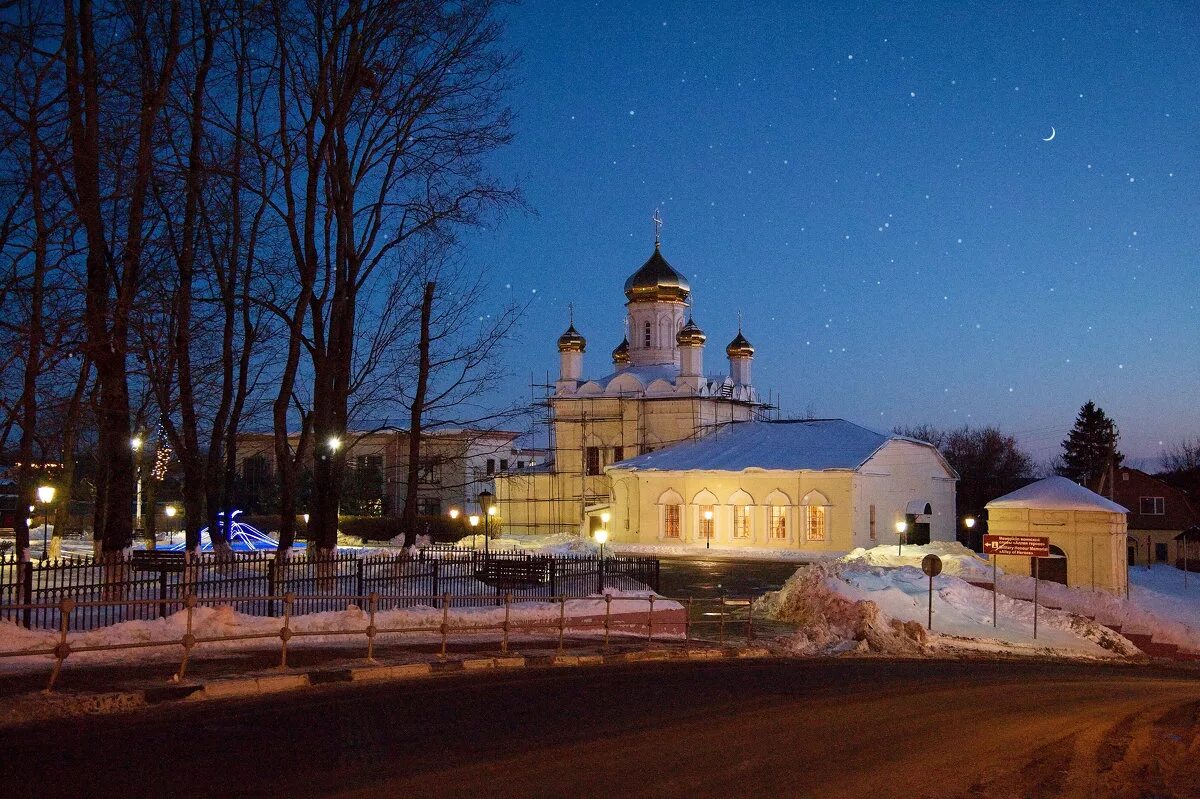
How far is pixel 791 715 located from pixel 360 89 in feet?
55.5

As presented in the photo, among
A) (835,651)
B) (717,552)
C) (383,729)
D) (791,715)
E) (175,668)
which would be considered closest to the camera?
(383,729)

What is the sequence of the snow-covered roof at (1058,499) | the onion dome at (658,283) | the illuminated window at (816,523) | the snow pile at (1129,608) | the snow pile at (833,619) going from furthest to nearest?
the onion dome at (658,283) < the illuminated window at (816,523) < the snow-covered roof at (1058,499) < the snow pile at (1129,608) < the snow pile at (833,619)

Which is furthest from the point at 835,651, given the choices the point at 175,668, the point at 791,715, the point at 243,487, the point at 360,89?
the point at 243,487

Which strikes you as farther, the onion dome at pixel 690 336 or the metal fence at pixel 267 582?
the onion dome at pixel 690 336

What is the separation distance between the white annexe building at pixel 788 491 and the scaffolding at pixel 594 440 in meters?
3.66

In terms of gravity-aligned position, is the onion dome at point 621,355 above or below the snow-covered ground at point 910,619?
above

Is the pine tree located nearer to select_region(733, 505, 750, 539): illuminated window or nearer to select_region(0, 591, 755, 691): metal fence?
select_region(733, 505, 750, 539): illuminated window

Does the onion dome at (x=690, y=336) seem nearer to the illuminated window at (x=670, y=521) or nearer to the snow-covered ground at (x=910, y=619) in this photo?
the illuminated window at (x=670, y=521)

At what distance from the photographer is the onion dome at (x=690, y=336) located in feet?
212

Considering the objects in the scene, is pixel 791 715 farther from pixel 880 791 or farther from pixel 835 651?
pixel 835 651

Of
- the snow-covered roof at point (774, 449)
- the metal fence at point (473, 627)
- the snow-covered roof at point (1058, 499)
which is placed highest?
the snow-covered roof at point (774, 449)

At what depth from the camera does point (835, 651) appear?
2298cm

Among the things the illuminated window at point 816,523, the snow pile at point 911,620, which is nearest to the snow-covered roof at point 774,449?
the illuminated window at point 816,523

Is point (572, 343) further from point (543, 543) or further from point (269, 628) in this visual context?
point (269, 628)
